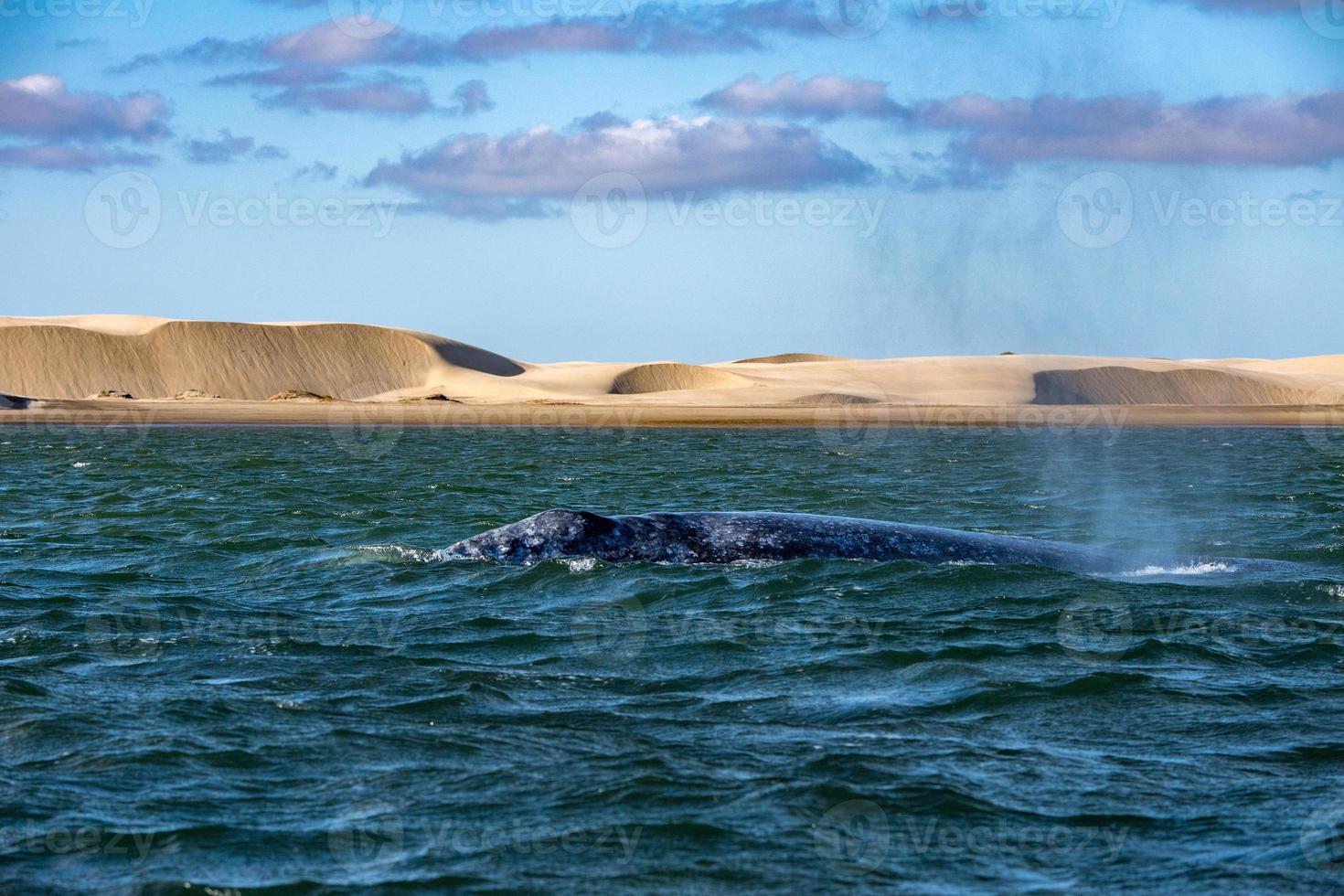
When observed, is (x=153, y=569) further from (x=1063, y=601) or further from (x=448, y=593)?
(x=1063, y=601)

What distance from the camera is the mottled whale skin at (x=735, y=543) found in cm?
1270

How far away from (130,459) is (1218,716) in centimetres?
2908

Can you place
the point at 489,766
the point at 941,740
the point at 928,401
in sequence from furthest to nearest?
the point at 928,401 → the point at 941,740 → the point at 489,766

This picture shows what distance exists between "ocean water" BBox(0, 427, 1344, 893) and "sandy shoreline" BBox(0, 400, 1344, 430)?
46.6m

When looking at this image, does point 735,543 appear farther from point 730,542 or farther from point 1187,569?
point 1187,569

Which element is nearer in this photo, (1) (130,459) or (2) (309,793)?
(2) (309,793)

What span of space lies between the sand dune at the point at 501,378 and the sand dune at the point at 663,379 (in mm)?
145

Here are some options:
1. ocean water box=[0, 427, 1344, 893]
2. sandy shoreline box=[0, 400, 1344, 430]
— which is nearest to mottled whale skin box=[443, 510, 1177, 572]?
ocean water box=[0, 427, 1344, 893]

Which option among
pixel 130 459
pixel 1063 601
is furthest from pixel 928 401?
pixel 1063 601

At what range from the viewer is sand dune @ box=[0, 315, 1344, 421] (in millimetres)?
87625

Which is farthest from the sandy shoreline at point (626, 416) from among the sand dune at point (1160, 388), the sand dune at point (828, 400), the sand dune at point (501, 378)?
the sand dune at point (1160, 388)

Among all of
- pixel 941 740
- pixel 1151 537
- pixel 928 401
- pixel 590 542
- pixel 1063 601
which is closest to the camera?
pixel 941 740

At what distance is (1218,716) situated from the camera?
7.77 meters

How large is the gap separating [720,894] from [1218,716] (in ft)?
12.1
